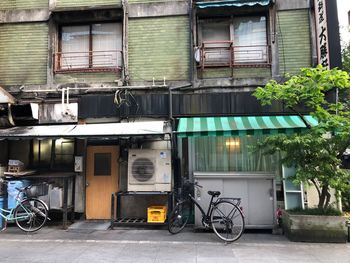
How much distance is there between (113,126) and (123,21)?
12.5ft

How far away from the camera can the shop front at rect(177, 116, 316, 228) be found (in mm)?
9202

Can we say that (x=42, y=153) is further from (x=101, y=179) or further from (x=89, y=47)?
(x=89, y=47)

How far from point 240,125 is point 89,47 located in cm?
607

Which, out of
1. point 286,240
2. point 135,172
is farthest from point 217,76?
point 286,240

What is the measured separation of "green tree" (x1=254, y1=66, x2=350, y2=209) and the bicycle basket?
22.3 feet

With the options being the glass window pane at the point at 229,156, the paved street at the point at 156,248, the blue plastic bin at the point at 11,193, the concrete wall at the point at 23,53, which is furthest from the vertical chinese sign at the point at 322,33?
the blue plastic bin at the point at 11,193

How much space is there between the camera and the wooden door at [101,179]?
11047 millimetres

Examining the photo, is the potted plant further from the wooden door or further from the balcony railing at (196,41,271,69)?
the wooden door

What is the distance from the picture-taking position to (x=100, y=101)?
438 inches

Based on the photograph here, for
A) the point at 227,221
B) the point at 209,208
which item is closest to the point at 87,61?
the point at 209,208

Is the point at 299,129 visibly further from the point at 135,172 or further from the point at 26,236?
the point at 26,236

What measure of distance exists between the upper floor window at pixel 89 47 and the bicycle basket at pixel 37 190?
13.3 feet

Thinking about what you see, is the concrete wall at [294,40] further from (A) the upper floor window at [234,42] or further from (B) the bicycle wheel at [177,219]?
(B) the bicycle wheel at [177,219]

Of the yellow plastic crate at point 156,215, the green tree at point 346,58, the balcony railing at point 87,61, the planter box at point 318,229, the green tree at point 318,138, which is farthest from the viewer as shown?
the green tree at point 346,58
